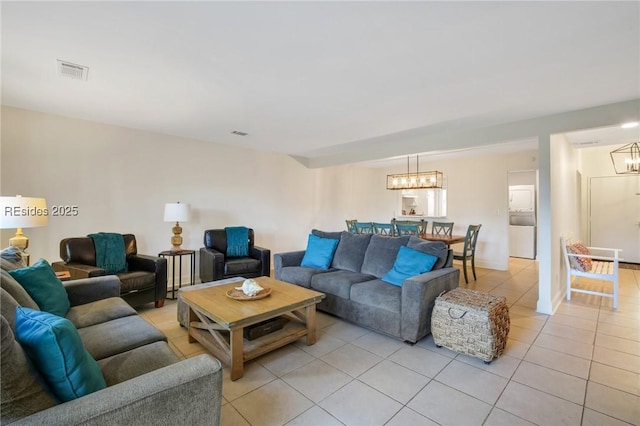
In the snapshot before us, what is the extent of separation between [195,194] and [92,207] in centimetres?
136

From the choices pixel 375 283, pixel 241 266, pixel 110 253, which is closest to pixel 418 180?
pixel 375 283

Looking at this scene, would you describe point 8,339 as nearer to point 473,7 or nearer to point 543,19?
point 473,7

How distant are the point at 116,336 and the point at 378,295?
2090 millimetres

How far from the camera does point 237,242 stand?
4.57 m

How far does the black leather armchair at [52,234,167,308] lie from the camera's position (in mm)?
3125

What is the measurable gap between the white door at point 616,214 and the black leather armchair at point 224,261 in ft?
23.6

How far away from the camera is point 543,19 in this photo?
1706 millimetres

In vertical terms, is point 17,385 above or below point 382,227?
below

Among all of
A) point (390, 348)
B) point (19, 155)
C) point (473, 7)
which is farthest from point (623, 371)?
point (19, 155)

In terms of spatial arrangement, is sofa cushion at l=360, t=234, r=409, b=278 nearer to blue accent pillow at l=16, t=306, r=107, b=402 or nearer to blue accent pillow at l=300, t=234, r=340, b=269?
blue accent pillow at l=300, t=234, r=340, b=269

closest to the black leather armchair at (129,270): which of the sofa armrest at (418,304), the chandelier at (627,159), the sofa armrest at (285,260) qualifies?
the sofa armrest at (285,260)

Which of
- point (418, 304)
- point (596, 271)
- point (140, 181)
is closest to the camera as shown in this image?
point (418, 304)

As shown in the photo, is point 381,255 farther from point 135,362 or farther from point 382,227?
point 135,362

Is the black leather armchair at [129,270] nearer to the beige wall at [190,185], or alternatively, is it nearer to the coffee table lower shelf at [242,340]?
the beige wall at [190,185]
